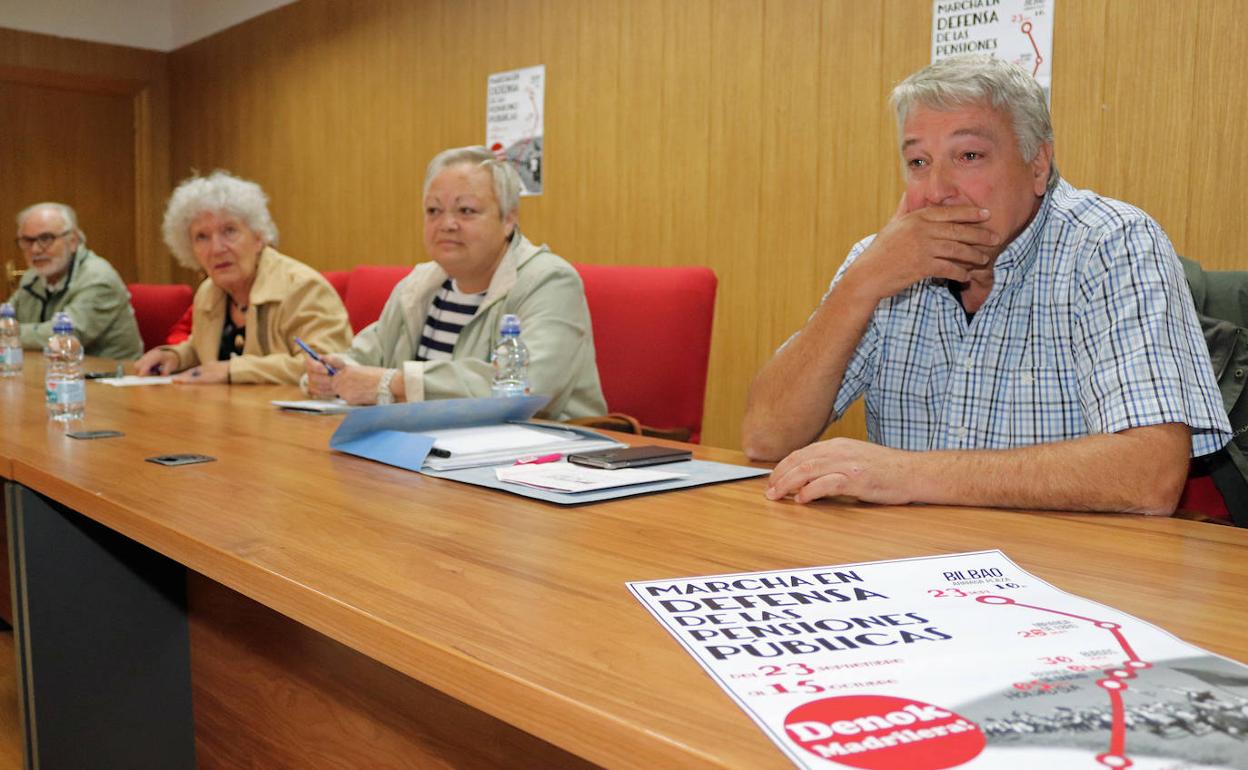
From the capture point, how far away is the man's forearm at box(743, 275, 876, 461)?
4.91 ft

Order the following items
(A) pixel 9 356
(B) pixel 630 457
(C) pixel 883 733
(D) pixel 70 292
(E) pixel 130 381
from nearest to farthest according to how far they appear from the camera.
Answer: (C) pixel 883 733
(B) pixel 630 457
(E) pixel 130 381
(A) pixel 9 356
(D) pixel 70 292

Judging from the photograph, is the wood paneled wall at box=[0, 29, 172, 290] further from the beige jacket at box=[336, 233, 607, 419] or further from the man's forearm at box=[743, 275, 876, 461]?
the man's forearm at box=[743, 275, 876, 461]

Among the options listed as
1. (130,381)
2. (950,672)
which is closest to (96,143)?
(130,381)

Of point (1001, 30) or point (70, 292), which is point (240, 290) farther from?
point (1001, 30)

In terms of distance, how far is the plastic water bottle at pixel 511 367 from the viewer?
215 cm

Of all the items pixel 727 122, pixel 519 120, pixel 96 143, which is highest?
pixel 96 143

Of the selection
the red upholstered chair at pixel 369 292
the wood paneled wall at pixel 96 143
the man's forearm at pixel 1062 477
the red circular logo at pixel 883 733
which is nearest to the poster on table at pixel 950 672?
the red circular logo at pixel 883 733

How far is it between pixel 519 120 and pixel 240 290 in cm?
137

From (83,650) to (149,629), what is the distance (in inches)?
4.0

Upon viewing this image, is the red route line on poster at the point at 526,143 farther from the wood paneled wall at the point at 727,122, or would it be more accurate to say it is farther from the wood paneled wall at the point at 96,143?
the wood paneled wall at the point at 96,143

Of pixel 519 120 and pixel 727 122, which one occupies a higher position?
pixel 519 120

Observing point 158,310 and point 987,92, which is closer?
point 987,92

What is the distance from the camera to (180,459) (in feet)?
4.67

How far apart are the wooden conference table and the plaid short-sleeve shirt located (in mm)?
239
